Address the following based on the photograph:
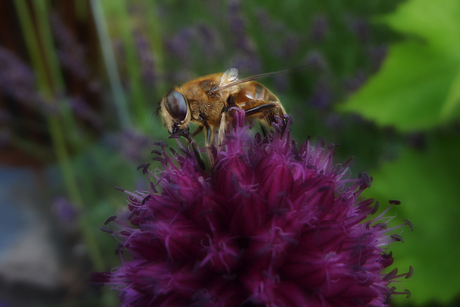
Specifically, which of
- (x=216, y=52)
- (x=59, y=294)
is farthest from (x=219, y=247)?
(x=59, y=294)

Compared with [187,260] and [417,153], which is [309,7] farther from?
[187,260]

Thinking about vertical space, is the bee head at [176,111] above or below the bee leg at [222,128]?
above

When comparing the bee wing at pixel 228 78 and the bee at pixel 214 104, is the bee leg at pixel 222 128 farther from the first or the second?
the bee wing at pixel 228 78

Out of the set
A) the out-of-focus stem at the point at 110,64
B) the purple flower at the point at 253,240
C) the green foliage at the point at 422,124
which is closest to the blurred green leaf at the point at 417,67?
the green foliage at the point at 422,124

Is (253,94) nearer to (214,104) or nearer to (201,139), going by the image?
(214,104)

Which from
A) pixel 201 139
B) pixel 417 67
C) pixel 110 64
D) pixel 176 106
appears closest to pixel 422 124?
pixel 417 67

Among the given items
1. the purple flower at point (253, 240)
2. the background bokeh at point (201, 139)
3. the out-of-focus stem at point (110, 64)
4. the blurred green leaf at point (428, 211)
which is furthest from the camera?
the out-of-focus stem at point (110, 64)
